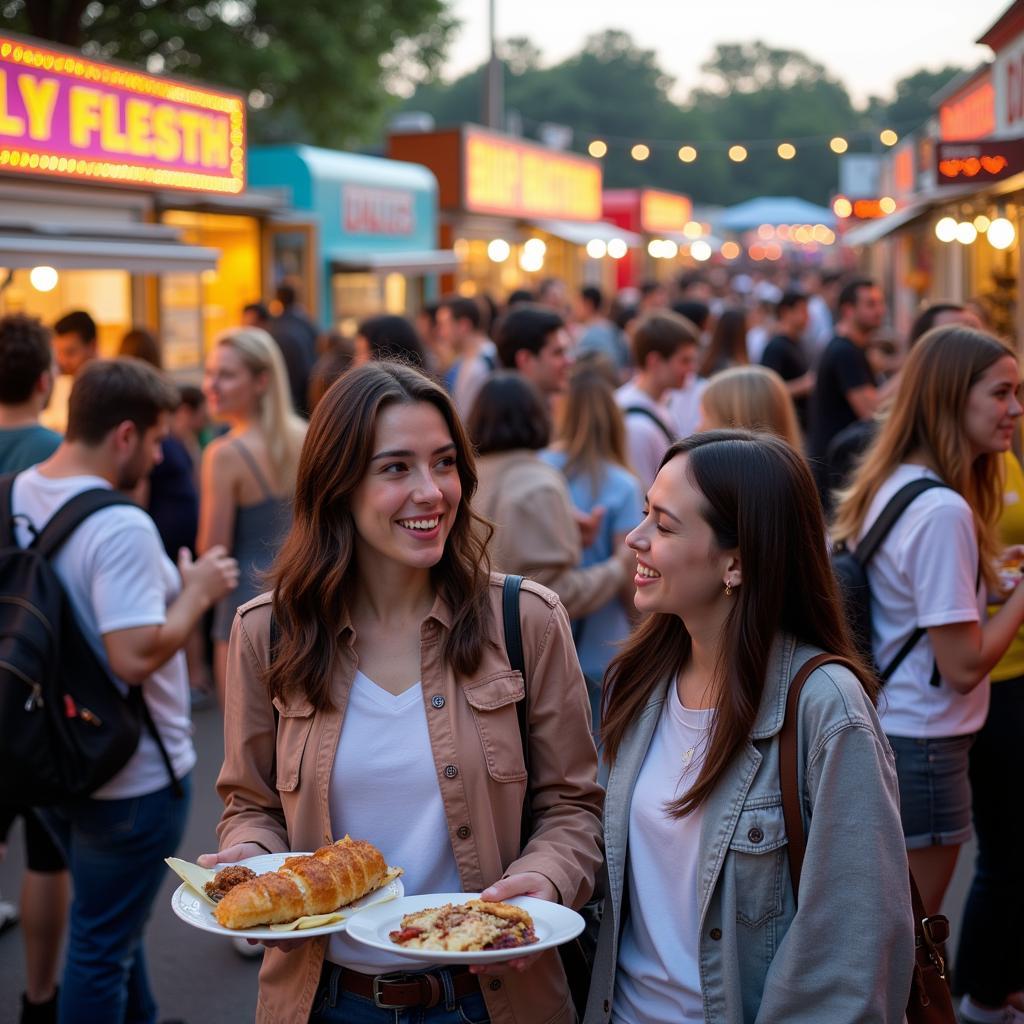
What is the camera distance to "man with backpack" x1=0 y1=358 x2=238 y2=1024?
3590 millimetres

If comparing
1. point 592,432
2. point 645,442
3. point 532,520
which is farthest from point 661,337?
point 532,520

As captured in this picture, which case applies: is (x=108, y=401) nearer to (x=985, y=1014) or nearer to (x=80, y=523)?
(x=80, y=523)

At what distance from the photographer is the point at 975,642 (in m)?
3.55

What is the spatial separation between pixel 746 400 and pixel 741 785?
3057 millimetres

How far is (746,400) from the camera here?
5.20 meters

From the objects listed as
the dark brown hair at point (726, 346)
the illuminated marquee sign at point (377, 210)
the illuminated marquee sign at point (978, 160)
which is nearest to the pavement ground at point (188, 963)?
the dark brown hair at point (726, 346)

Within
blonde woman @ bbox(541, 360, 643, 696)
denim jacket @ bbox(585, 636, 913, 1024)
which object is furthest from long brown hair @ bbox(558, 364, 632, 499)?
denim jacket @ bbox(585, 636, 913, 1024)

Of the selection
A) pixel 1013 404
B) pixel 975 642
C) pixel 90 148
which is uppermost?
pixel 90 148

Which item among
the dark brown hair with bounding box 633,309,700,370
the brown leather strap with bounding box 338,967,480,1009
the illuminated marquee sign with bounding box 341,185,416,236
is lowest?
the brown leather strap with bounding box 338,967,480,1009

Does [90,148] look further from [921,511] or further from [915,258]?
[915,258]

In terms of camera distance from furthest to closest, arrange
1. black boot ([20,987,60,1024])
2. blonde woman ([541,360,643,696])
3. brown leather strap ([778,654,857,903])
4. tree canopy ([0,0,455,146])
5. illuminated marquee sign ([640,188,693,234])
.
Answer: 1. illuminated marquee sign ([640,188,693,234])
2. tree canopy ([0,0,455,146])
3. blonde woman ([541,360,643,696])
4. black boot ([20,987,60,1024])
5. brown leather strap ([778,654,857,903])

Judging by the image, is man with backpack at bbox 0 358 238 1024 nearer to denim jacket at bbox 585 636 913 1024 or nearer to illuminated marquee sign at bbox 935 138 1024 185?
denim jacket at bbox 585 636 913 1024

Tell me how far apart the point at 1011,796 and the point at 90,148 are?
775 cm

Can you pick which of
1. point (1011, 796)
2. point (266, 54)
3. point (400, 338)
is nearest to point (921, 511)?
point (1011, 796)
